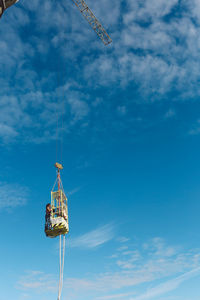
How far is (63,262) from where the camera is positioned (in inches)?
1363

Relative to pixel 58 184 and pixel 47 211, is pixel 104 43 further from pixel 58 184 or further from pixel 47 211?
pixel 47 211

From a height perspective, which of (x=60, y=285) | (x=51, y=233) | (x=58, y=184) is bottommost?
(x=60, y=285)

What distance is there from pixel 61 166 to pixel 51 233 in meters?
12.6

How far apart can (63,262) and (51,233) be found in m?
4.38

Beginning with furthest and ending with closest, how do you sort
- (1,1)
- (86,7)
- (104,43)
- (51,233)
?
(104,43), (86,7), (51,233), (1,1)

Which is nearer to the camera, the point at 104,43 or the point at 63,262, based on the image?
the point at 63,262

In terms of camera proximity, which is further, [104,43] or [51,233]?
[104,43]

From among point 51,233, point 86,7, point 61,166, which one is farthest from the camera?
point 86,7

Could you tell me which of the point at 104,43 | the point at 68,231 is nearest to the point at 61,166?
the point at 68,231

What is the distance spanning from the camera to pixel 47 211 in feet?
123

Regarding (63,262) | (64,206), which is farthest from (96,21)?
(63,262)

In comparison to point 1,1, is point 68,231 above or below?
below

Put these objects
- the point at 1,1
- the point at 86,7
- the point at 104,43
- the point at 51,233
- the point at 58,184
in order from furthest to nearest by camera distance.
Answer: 1. the point at 104,43
2. the point at 86,7
3. the point at 58,184
4. the point at 51,233
5. the point at 1,1

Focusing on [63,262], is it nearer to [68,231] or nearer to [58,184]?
[68,231]
